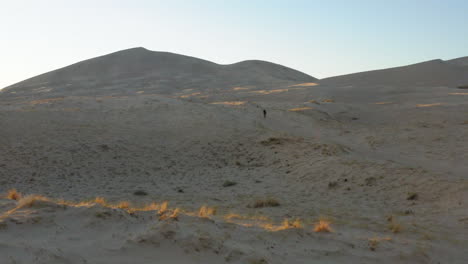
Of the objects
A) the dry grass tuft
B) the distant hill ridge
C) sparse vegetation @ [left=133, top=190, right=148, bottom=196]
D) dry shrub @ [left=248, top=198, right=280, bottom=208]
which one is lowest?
the dry grass tuft

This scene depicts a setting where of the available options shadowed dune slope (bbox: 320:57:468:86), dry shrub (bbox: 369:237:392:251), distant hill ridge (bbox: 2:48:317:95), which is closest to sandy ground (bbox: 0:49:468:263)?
dry shrub (bbox: 369:237:392:251)

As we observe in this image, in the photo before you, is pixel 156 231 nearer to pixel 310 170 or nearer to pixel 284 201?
pixel 284 201

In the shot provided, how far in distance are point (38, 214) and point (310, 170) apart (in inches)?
365

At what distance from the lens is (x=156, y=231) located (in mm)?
5781

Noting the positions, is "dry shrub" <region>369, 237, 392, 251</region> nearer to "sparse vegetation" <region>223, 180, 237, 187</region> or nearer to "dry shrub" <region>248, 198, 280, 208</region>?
"dry shrub" <region>248, 198, 280, 208</region>

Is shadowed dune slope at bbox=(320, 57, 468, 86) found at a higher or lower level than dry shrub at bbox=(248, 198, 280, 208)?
higher

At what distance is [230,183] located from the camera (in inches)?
512

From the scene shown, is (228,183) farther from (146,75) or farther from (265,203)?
(146,75)

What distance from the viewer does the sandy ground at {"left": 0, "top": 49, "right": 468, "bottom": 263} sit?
574 cm

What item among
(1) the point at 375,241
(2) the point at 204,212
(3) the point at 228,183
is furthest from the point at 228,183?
(1) the point at 375,241

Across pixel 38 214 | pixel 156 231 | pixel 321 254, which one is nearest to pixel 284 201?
pixel 321 254

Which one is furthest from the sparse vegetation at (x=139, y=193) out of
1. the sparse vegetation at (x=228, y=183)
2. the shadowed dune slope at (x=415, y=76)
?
the shadowed dune slope at (x=415, y=76)

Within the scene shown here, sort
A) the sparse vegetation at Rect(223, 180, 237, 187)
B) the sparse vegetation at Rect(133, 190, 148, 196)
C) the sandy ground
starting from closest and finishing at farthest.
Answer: the sandy ground < the sparse vegetation at Rect(133, 190, 148, 196) < the sparse vegetation at Rect(223, 180, 237, 187)

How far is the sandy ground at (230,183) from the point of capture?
5742mm
